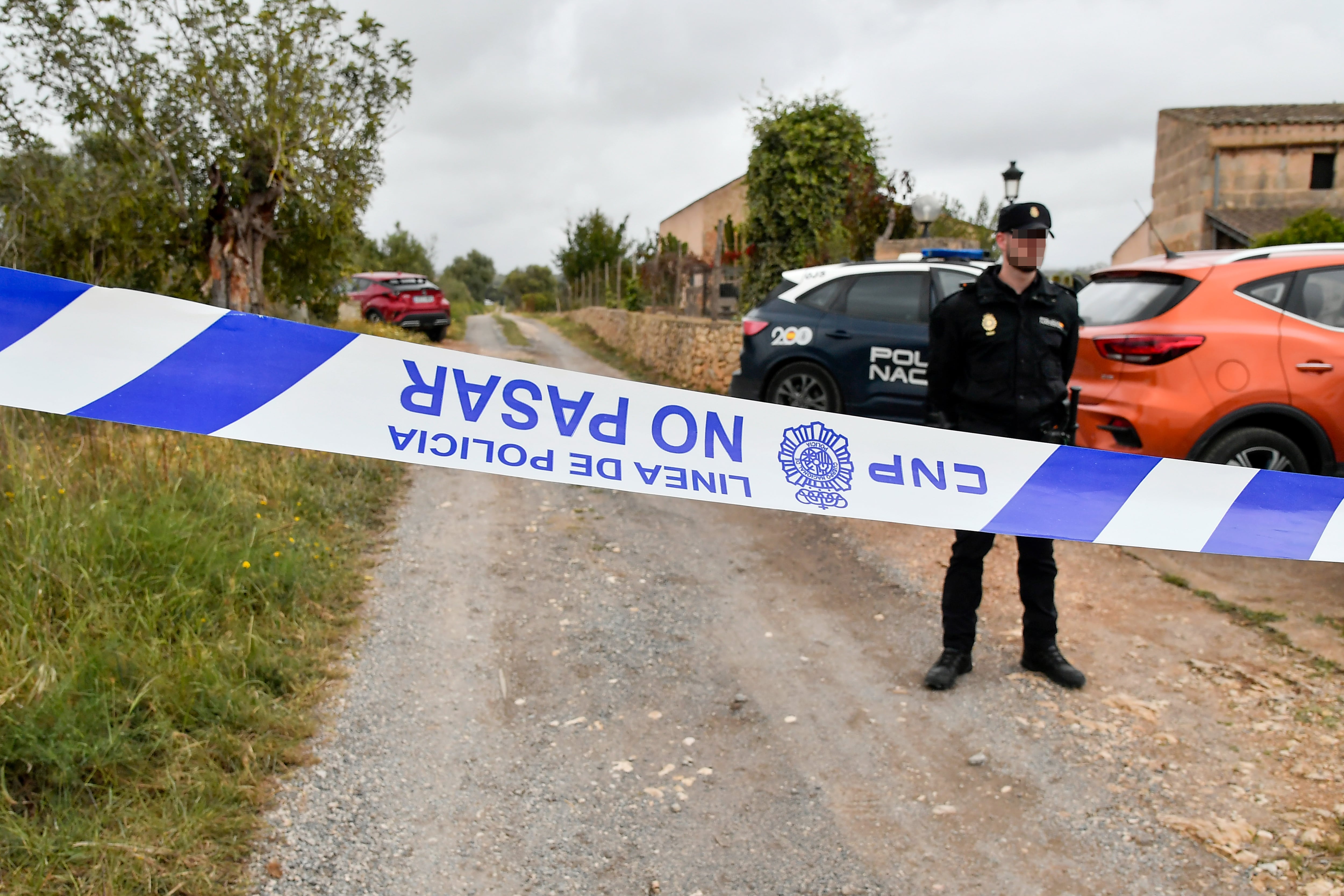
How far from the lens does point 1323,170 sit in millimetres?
22719

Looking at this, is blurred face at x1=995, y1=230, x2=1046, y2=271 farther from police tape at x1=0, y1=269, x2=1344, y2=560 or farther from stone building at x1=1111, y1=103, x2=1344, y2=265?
stone building at x1=1111, y1=103, x2=1344, y2=265

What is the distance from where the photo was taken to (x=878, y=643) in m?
4.57

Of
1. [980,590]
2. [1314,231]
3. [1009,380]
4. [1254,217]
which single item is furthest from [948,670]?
[1254,217]

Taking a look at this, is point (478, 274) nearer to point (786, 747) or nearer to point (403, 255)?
point (403, 255)

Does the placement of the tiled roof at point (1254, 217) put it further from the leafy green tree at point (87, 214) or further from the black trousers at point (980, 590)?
the leafy green tree at point (87, 214)

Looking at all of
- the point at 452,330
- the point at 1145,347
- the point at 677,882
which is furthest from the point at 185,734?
the point at 452,330

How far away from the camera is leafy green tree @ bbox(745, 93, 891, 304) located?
13.9 m

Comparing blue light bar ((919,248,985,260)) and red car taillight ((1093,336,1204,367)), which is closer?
red car taillight ((1093,336,1204,367))

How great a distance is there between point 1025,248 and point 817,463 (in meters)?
1.62

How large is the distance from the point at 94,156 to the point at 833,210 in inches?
373

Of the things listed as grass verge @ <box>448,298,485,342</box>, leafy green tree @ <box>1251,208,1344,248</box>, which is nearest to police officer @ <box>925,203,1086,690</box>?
leafy green tree @ <box>1251,208,1344,248</box>

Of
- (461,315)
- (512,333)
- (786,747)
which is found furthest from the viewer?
(461,315)

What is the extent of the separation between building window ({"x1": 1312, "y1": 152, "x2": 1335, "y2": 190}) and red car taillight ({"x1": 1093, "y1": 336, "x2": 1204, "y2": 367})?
880 inches

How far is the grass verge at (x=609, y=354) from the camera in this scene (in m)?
15.5
